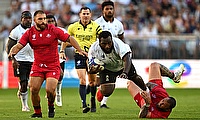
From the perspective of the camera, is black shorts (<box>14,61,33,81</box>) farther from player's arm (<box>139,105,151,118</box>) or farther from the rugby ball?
player's arm (<box>139,105,151,118</box>)

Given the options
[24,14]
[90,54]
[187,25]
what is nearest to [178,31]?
[187,25]

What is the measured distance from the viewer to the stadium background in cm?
2956

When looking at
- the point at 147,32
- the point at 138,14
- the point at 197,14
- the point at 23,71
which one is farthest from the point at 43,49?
the point at 197,14

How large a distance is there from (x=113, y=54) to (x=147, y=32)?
54.2ft

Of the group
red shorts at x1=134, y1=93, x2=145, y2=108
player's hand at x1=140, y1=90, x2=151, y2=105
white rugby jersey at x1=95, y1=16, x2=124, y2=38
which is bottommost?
red shorts at x1=134, y1=93, x2=145, y2=108

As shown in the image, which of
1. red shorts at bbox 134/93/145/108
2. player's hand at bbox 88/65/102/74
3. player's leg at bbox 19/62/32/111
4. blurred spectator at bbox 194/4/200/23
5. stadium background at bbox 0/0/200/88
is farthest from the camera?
blurred spectator at bbox 194/4/200/23

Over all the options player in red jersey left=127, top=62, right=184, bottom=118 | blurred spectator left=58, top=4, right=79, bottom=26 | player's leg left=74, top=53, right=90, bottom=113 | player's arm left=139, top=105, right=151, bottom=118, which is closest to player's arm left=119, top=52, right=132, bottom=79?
player in red jersey left=127, top=62, right=184, bottom=118

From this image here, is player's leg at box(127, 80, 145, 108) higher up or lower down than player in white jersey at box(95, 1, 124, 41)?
lower down

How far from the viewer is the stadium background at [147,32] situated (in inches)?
1164

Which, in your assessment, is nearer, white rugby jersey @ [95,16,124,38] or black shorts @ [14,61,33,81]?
black shorts @ [14,61,33,81]

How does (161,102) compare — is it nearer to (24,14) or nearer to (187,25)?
(24,14)

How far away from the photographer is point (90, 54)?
1518cm

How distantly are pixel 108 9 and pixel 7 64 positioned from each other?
11.8 m

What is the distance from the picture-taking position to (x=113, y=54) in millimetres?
15234
